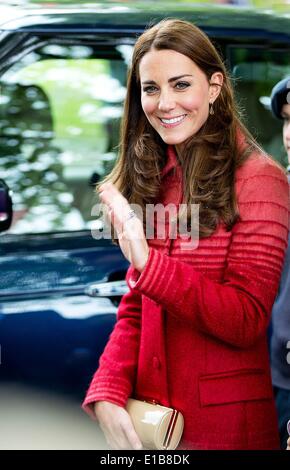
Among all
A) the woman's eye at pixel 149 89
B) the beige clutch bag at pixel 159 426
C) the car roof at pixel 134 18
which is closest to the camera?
the beige clutch bag at pixel 159 426

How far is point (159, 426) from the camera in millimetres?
2162

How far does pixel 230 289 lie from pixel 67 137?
62.8 inches

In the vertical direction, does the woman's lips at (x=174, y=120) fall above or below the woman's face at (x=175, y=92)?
below

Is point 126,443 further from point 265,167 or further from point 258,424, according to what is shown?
point 265,167

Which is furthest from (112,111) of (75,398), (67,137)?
(75,398)

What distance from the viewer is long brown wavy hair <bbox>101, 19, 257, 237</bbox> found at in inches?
85.9

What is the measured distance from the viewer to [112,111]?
139 inches

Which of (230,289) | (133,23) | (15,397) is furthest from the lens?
(133,23)

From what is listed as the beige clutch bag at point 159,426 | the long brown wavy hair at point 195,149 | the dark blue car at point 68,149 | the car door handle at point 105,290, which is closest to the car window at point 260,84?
the dark blue car at point 68,149

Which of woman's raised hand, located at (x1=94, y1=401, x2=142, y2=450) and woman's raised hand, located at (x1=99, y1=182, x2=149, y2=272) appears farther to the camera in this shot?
woman's raised hand, located at (x1=94, y1=401, x2=142, y2=450)

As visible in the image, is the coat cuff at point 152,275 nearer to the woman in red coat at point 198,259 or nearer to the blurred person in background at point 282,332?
the woman in red coat at point 198,259

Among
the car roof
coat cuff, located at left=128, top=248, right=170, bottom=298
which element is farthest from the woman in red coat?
the car roof

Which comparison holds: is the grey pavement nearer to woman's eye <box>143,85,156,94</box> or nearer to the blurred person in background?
the blurred person in background

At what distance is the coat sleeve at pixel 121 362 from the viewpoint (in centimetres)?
228
